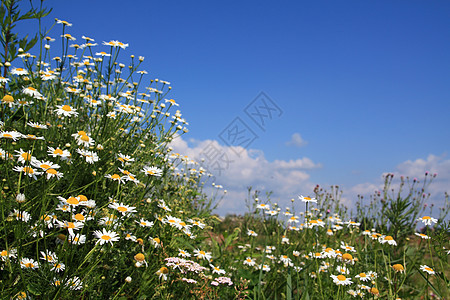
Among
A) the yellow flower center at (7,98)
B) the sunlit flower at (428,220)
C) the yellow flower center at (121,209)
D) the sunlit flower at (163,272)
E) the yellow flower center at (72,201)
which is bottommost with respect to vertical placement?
the sunlit flower at (163,272)

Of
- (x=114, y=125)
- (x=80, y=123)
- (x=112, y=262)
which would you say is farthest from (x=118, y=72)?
(x=112, y=262)

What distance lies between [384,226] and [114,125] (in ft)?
10.00

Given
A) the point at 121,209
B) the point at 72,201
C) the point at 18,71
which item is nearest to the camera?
the point at 72,201

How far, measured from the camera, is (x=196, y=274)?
2439mm

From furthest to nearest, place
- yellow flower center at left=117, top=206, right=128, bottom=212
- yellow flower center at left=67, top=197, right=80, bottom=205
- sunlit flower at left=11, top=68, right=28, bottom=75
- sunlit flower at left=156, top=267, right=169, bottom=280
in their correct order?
1. sunlit flower at left=11, top=68, right=28, bottom=75
2. sunlit flower at left=156, top=267, right=169, bottom=280
3. yellow flower center at left=117, top=206, right=128, bottom=212
4. yellow flower center at left=67, top=197, right=80, bottom=205

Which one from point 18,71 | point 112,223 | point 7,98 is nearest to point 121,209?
point 112,223

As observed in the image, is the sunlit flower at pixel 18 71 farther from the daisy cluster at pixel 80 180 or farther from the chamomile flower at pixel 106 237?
the chamomile flower at pixel 106 237

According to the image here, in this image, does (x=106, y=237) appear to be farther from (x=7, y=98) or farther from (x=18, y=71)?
(x=18, y=71)

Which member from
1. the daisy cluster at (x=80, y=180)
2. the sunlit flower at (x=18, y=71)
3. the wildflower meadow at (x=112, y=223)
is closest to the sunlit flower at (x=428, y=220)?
the wildflower meadow at (x=112, y=223)

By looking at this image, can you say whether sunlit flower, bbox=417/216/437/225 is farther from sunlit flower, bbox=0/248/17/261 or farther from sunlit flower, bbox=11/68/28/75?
sunlit flower, bbox=11/68/28/75

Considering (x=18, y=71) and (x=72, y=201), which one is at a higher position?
(x=18, y=71)

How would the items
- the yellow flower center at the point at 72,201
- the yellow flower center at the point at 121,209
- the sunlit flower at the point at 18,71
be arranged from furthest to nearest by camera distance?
the sunlit flower at the point at 18,71, the yellow flower center at the point at 121,209, the yellow flower center at the point at 72,201

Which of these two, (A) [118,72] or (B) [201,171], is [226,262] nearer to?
(B) [201,171]

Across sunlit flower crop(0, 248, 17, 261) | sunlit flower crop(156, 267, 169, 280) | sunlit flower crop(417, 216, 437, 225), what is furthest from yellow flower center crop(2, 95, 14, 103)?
sunlit flower crop(417, 216, 437, 225)
